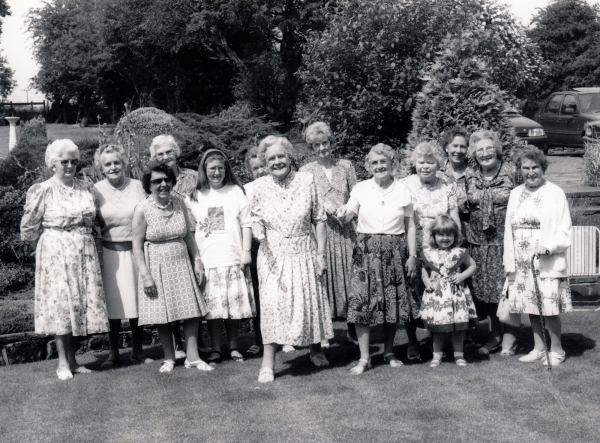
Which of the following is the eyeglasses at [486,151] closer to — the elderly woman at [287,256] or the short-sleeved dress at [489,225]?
the short-sleeved dress at [489,225]

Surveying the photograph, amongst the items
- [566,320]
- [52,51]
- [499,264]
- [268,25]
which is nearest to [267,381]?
[499,264]

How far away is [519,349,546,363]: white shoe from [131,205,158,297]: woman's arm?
286 cm

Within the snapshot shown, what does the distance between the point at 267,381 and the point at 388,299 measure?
108 centimetres

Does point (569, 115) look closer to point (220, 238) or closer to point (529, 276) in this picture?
point (529, 276)

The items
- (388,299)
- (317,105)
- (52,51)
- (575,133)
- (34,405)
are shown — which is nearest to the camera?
(34,405)

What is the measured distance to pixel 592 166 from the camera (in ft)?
42.8

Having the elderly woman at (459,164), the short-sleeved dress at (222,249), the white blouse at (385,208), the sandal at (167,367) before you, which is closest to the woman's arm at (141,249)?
the short-sleeved dress at (222,249)

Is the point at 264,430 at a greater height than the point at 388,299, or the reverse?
the point at 388,299

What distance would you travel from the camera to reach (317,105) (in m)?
15.7

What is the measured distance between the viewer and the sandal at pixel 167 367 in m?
6.08

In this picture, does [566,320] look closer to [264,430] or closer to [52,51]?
[264,430]

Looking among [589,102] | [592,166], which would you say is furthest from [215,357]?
[589,102]

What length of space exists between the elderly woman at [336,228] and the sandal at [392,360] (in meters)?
0.71

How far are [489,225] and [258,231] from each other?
183 cm
